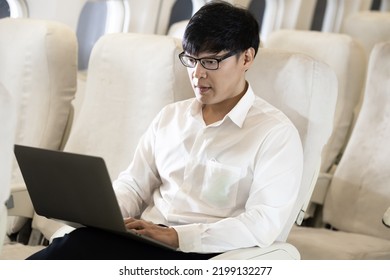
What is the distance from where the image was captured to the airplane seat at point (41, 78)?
10.7ft

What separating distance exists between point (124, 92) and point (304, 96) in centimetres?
69

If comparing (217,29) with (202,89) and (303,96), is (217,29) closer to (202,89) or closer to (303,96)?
(202,89)

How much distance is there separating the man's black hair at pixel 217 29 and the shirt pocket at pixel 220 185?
309mm

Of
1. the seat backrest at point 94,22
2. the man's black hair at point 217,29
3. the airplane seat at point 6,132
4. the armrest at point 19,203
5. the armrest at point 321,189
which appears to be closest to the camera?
the airplane seat at point 6,132

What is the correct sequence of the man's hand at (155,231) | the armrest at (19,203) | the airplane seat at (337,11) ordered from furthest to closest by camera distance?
the airplane seat at (337,11) → the armrest at (19,203) → the man's hand at (155,231)

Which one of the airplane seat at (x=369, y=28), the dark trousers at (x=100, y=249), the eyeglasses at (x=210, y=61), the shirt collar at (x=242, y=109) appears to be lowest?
the airplane seat at (x=369, y=28)

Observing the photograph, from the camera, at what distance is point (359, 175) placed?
3.39 meters

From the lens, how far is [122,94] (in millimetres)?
3143

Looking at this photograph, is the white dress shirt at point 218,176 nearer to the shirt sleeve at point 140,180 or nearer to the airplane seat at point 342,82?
the shirt sleeve at point 140,180

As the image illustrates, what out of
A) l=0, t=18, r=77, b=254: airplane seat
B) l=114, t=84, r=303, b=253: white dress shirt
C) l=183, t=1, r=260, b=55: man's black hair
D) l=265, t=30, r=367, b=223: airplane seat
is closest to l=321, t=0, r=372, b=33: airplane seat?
l=265, t=30, r=367, b=223: airplane seat

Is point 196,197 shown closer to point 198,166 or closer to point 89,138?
point 198,166

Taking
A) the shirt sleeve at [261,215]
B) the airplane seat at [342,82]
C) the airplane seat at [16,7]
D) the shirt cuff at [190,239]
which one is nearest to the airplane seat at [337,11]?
the airplane seat at [342,82]

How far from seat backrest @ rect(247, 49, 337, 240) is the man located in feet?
0.50

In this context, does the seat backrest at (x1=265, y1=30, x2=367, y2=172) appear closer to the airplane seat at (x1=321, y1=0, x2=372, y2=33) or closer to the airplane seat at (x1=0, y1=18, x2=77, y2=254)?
the airplane seat at (x1=0, y1=18, x2=77, y2=254)
